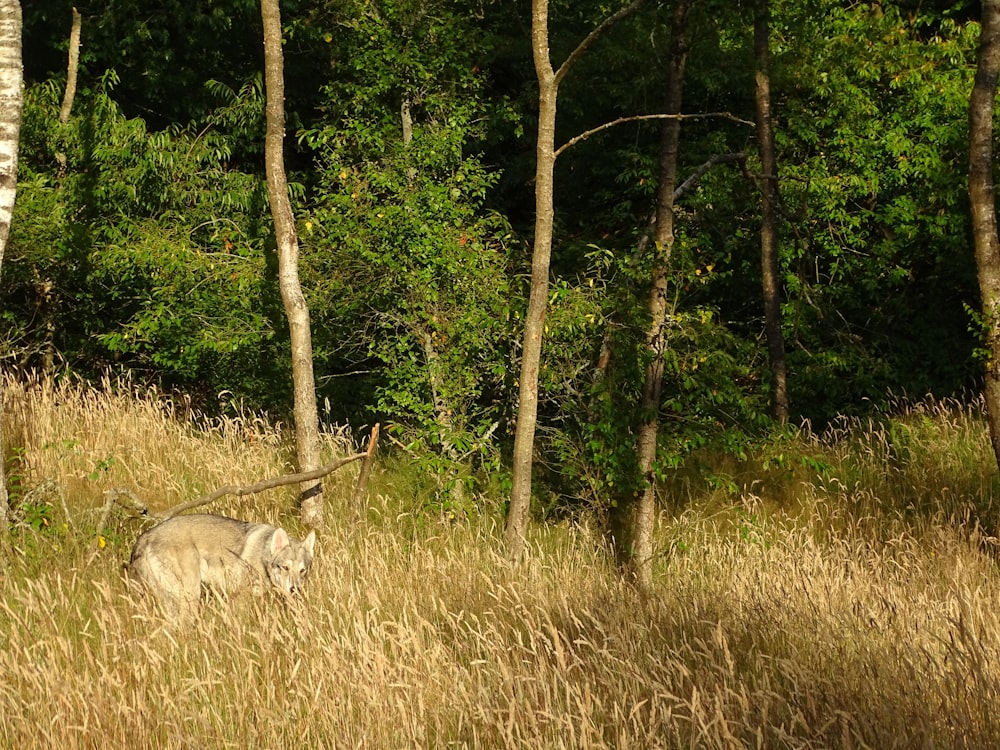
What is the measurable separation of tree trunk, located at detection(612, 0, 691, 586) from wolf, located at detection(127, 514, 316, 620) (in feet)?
9.33

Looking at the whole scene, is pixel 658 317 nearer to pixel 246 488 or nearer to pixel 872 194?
pixel 246 488

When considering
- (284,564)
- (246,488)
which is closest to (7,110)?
(246,488)

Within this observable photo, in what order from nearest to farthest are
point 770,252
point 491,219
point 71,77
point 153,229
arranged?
1. point 491,219
2. point 153,229
3. point 770,252
4. point 71,77

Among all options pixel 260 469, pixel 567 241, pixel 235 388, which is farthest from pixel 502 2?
pixel 260 469

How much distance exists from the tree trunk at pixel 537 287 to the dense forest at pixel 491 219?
108cm

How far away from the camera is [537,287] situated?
747 centimetres

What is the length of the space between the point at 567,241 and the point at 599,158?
150 centimetres

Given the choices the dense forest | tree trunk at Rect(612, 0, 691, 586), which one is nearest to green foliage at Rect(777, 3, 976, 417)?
the dense forest

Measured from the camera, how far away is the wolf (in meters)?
6.22

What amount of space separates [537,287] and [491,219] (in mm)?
3716

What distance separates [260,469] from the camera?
401 inches

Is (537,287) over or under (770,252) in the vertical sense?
under

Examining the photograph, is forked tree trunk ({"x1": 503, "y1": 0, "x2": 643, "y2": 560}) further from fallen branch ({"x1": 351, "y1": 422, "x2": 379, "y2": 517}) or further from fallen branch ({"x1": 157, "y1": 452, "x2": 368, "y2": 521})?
fallen branch ({"x1": 351, "y1": 422, "x2": 379, "y2": 517})

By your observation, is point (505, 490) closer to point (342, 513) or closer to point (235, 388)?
point (342, 513)
